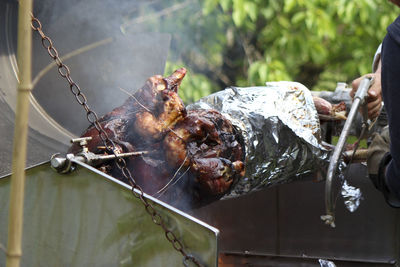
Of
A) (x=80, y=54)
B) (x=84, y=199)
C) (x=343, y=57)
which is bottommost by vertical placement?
(x=84, y=199)

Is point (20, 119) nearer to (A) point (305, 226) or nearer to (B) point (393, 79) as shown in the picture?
(B) point (393, 79)

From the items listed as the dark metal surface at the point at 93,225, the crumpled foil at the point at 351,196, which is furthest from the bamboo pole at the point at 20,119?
the crumpled foil at the point at 351,196

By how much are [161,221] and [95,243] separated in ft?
0.95

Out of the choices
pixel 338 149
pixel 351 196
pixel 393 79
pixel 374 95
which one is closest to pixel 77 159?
pixel 393 79

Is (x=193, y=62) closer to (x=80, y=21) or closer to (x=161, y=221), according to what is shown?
(x=80, y=21)

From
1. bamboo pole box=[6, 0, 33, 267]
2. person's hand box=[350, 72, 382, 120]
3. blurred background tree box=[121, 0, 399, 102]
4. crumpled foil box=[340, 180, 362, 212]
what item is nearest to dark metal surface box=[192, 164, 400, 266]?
crumpled foil box=[340, 180, 362, 212]

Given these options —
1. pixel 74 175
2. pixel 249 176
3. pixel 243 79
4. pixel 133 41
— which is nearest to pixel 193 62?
pixel 243 79

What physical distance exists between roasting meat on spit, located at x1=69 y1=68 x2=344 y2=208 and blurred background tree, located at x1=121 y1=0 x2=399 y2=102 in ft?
10.00

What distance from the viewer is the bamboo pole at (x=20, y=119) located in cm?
120

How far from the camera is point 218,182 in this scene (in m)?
2.26

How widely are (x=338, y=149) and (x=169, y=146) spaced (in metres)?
0.85

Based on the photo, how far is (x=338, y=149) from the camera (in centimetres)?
258

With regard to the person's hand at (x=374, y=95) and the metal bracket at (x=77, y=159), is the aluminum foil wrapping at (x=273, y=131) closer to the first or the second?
the person's hand at (x=374, y=95)

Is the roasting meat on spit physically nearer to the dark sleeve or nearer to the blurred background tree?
the dark sleeve
